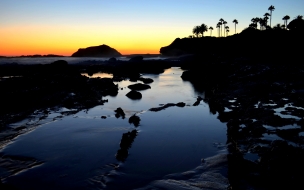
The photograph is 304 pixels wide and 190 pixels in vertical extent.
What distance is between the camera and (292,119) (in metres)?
13.8

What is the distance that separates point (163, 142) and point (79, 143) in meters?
4.10

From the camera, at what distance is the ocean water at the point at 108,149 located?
791 cm

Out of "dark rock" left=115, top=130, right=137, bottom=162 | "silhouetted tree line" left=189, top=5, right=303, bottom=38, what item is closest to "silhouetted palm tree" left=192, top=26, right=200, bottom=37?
"silhouetted tree line" left=189, top=5, right=303, bottom=38

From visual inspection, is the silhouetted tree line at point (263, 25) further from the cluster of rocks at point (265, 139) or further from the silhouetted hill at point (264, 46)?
the cluster of rocks at point (265, 139)

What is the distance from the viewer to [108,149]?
34.8 ft

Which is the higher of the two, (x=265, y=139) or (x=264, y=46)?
(x=264, y=46)

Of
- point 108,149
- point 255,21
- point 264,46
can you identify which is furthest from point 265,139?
point 255,21

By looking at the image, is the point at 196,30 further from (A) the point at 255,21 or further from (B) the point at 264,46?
(B) the point at 264,46

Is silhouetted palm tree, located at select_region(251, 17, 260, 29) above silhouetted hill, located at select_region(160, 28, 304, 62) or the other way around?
above

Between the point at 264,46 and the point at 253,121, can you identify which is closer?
the point at 253,121

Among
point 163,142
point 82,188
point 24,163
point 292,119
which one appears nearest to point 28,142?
point 24,163

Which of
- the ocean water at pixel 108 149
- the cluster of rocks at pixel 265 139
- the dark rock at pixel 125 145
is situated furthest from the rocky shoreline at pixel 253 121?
the dark rock at pixel 125 145

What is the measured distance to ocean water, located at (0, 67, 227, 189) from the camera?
7.91 meters

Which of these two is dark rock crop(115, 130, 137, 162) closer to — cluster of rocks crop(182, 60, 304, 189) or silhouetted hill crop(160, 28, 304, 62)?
cluster of rocks crop(182, 60, 304, 189)
